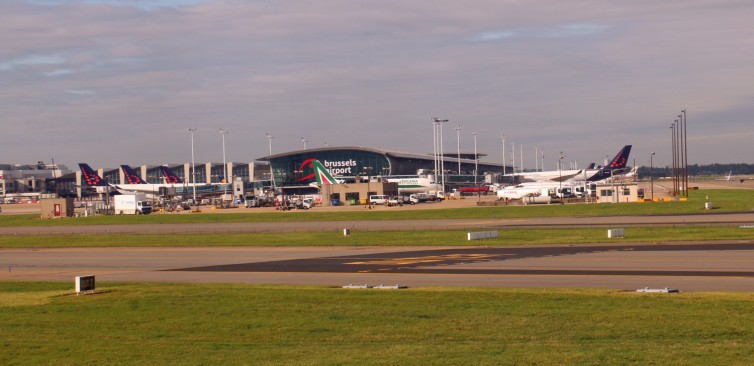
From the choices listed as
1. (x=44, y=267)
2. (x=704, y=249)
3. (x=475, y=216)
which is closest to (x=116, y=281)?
(x=44, y=267)

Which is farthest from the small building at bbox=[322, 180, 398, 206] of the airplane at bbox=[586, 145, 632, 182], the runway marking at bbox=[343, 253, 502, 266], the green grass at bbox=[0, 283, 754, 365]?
the green grass at bbox=[0, 283, 754, 365]

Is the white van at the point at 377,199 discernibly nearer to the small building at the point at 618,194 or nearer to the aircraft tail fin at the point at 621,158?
the small building at the point at 618,194

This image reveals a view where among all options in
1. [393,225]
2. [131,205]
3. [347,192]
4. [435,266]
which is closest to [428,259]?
[435,266]

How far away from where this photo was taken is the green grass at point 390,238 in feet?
187

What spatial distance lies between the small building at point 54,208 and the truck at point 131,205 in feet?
34.5

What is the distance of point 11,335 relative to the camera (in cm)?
2450

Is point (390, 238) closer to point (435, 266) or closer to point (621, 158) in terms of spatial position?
A: point (435, 266)

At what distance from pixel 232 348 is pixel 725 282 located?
20.2 meters

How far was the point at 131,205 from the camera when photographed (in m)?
134

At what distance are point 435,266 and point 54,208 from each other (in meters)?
96.0

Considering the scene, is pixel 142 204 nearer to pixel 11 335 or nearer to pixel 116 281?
pixel 116 281

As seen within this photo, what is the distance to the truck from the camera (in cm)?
13312

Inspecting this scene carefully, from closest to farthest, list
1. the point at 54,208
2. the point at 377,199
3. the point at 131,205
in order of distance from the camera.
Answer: the point at 54,208
the point at 131,205
the point at 377,199

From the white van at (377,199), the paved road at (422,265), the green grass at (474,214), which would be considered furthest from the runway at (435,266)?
the white van at (377,199)
